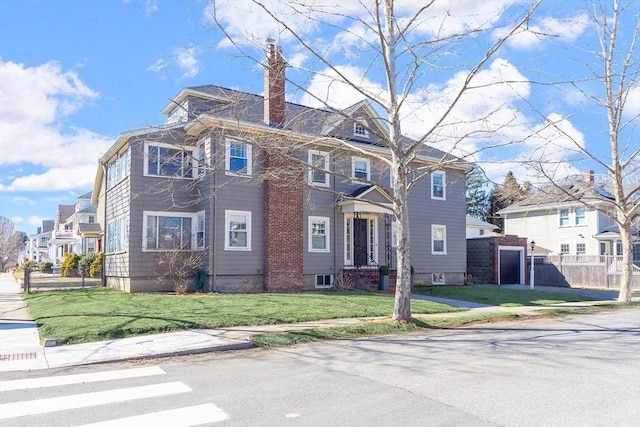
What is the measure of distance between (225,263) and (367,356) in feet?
36.7

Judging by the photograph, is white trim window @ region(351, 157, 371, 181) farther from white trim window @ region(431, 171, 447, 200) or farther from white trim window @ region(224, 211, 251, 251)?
white trim window @ region(224, 211, 251, 251)

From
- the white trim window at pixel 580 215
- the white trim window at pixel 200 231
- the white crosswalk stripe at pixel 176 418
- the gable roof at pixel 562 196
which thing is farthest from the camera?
the white trim window at pixel 580 215

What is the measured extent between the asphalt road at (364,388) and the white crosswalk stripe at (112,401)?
0.7 inches

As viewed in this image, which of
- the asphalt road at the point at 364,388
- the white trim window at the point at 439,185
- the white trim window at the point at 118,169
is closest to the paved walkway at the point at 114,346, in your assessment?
the asphalt road at the point at 364,388

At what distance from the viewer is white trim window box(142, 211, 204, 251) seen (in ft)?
63.9

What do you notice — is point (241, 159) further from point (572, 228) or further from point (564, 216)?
point (564, 216)

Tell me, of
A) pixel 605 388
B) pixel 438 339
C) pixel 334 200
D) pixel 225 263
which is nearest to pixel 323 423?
pixel 605 388

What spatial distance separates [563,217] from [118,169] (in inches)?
1189

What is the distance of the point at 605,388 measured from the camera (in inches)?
265

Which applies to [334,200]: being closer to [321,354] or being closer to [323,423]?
[321,354]

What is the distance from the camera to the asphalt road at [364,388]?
548cm

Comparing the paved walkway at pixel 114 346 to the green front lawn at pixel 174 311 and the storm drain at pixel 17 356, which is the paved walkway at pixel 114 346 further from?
the green front lawn at pixel 174 311

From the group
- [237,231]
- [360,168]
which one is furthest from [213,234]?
[360,168]

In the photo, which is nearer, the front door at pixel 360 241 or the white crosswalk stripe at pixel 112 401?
the white crosswalk stripe at pixel 112 401
